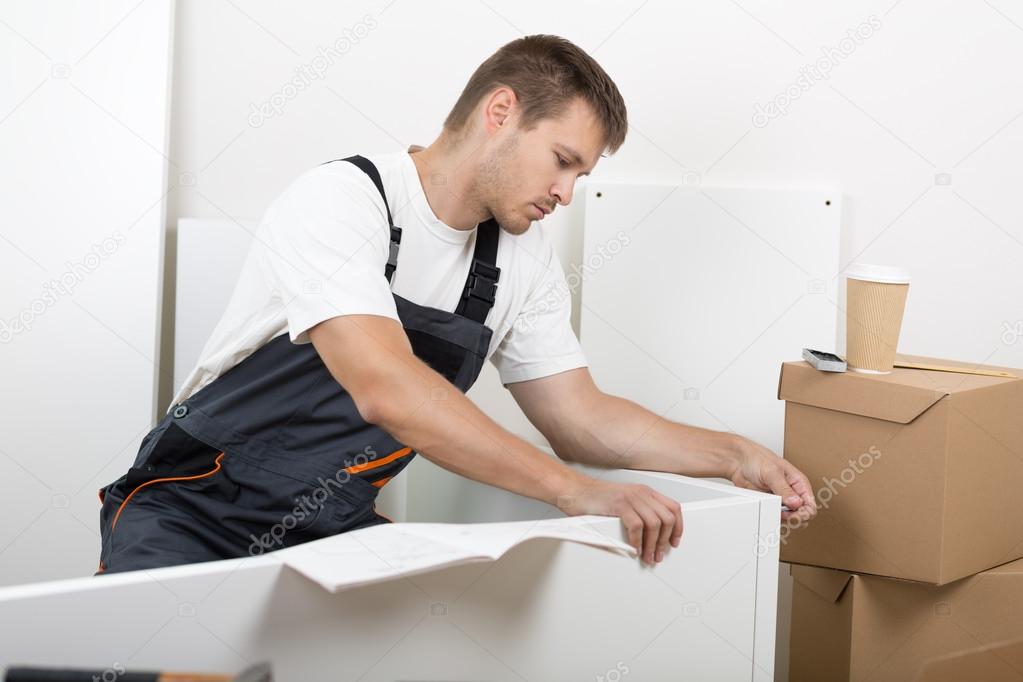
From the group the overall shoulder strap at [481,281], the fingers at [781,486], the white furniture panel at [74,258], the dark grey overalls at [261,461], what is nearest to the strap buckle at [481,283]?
the overall shoulder strap at [481,281]

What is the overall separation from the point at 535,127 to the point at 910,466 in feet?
2.23

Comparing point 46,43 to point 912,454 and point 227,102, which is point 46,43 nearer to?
point 227,102

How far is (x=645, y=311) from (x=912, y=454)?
74cm

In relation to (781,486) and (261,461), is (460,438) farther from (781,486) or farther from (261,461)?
(781,486)

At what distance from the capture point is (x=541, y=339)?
148 cm

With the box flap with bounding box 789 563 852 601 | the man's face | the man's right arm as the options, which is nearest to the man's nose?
the man's face

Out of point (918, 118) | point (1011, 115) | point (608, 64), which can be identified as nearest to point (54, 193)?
point (608, 64)

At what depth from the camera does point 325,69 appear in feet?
5.90

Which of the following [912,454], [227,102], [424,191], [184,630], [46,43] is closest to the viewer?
[184,630]

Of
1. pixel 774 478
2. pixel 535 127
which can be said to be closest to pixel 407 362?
pixel 535 127

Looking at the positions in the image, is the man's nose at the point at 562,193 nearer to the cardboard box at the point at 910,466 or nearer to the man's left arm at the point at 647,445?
the man's left arm at the point at 647,445

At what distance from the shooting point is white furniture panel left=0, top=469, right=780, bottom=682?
739mm

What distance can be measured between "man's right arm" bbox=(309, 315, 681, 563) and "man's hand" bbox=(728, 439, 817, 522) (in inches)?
12.9

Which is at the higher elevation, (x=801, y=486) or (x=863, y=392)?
(x=863, y=392)
